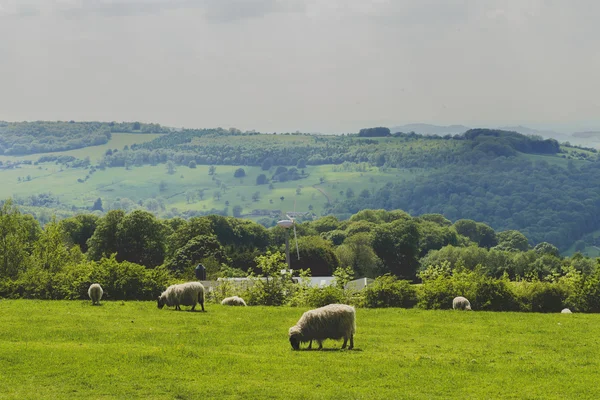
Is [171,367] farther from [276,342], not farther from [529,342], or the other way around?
[529,342]

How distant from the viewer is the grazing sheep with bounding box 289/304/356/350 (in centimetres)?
2794

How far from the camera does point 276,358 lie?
2614 cm

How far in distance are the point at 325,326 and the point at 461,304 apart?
16814 millimetres

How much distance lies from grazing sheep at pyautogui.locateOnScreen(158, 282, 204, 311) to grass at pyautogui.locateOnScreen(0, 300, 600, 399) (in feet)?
5.49

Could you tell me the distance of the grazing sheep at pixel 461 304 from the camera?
42.6 meters

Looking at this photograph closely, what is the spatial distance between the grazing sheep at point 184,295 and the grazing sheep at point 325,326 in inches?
448

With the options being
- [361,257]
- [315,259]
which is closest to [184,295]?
[315,259]

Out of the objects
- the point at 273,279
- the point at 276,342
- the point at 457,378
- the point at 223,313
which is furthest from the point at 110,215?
the point at 457,378

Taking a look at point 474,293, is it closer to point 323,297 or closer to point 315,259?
point 323,297

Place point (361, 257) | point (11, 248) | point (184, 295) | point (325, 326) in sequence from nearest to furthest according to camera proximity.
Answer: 1. point (325, 326)
2. point (184, 295)
3. point (11, 248)
4. point (361, 257)

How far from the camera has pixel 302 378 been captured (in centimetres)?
2345

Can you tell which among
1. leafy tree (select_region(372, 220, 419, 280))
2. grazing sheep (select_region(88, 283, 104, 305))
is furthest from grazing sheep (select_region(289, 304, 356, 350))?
leafy tree (select_region(372, 220, 419, 280))

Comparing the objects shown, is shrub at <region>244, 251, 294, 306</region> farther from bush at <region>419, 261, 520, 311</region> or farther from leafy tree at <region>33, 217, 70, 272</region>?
leafy tree at <region>33, 217, 70, 272</region>

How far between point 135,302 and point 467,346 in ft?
63.5
